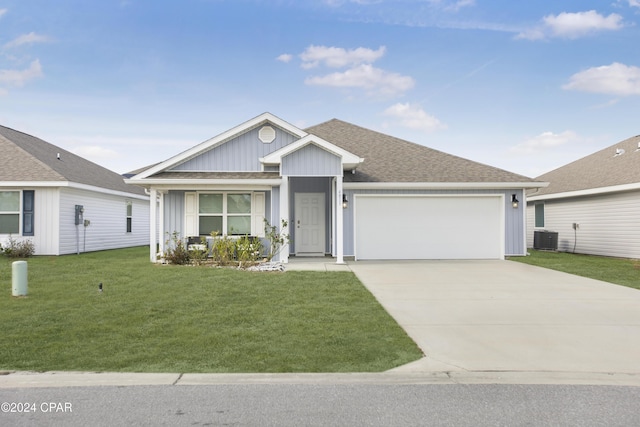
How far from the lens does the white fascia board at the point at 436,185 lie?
50.7ft

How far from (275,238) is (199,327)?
7543 millimetres

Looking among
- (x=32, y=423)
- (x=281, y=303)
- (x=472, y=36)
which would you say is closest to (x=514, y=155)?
(x=472, y=36)

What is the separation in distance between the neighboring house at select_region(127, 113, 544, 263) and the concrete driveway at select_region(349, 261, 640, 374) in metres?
3.66

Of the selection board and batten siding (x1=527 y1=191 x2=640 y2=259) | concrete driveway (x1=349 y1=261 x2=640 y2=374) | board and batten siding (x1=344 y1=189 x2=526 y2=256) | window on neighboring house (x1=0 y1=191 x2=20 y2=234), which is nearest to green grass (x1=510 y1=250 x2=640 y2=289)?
board and batten siding (x1=344 y1=189 x2=526 y2=256)

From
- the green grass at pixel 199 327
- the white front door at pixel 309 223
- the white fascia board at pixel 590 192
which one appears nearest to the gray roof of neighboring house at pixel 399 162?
the white front door at pixel 309 223

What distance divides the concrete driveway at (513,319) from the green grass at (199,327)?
1.63 ft

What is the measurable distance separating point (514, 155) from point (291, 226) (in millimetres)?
19621

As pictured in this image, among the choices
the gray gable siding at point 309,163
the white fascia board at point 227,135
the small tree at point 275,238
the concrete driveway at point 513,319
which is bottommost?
the concrete driveway at point 513,319

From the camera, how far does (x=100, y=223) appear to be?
20438mm

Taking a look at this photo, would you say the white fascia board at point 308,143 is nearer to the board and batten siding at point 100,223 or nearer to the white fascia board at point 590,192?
the board and batten siding at point 100,223

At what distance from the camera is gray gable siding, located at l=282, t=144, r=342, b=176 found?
1406cm

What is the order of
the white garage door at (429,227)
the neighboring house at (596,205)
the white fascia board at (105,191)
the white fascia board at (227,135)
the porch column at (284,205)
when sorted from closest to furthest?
1. the porch column at (284,205)
2. the white fascia board at (227,135)
3. the white garage door at (429,227)
4. the neighboring house at (596,205)
5. the white fascia board at (105,191)

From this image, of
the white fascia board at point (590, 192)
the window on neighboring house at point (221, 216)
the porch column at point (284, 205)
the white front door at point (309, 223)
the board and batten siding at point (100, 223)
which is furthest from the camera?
the board and batten siding at point (100, 223)

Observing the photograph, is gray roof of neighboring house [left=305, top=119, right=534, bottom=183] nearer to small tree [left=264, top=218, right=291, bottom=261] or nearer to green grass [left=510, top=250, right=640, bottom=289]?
small tree [left=264, top=218, right=291, bottom=261]
